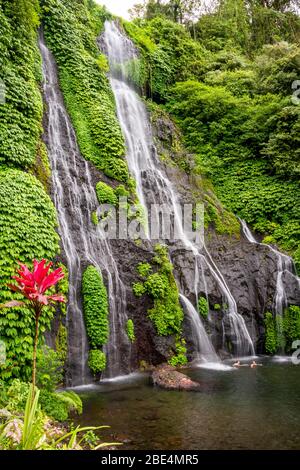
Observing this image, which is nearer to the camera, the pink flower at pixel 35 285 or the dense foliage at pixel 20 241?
the pink flower at pixel 35 285

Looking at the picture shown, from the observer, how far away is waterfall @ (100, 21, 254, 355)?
13.5m

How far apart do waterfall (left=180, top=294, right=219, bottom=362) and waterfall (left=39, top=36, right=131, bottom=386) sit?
2291mm

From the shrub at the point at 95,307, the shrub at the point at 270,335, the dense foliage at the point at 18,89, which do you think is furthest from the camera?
the shrub at the point at 270,335

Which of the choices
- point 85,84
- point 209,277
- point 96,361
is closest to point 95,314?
point 96,361

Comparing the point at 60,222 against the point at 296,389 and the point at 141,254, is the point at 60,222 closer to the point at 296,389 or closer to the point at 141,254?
the point at 141,254

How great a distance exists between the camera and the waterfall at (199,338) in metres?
12.0

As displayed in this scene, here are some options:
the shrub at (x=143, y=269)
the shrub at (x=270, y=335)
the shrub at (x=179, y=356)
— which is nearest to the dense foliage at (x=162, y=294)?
the shrub at (x=143, y=269)

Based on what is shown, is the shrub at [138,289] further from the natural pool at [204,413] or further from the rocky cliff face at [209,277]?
the natural pool at [204,413]

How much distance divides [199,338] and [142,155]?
26.9 ft

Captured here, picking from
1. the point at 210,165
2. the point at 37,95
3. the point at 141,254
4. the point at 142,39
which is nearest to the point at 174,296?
the point at 141,254

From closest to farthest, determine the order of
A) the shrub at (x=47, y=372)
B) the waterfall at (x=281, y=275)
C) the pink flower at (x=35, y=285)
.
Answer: the pink flower at (x=35, y=285) → the shrub at (x=47, y=372) → the waterfall at (x=281, y=275)

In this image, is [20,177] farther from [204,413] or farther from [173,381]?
[204,413]

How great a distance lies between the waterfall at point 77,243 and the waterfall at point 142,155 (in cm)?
285

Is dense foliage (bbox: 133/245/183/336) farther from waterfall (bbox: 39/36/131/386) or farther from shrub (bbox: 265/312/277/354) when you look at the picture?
shrub (bbox: 265/312/277/354)
